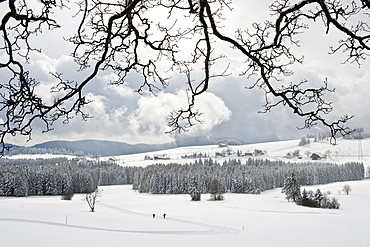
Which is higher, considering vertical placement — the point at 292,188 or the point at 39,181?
the point at 39,181

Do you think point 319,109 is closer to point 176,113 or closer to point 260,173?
point 176,113

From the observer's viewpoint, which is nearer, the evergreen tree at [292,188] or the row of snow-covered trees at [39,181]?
the evergreen tree at [292,188]

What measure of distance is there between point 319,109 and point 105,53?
2210mm

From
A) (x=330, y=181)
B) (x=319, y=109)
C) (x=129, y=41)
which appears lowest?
(x=330, y=181)

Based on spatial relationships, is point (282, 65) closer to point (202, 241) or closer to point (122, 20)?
point (122, 20)

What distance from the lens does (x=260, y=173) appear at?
86938mm

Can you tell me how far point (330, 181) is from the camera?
98.2m

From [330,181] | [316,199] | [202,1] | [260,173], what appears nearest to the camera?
[202,1]

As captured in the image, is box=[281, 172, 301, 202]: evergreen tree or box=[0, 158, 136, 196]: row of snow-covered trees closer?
box=[281, 172, 301, 202]: evergreen tree

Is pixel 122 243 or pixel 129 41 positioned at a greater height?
pixel 129 41

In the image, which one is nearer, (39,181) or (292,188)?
(292,188)

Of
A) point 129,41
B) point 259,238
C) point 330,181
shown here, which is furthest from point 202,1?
point 330,181

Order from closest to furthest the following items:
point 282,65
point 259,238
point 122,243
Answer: point 282,65
point 122,243
point 259,238

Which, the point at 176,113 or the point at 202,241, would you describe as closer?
the point at 176,113
